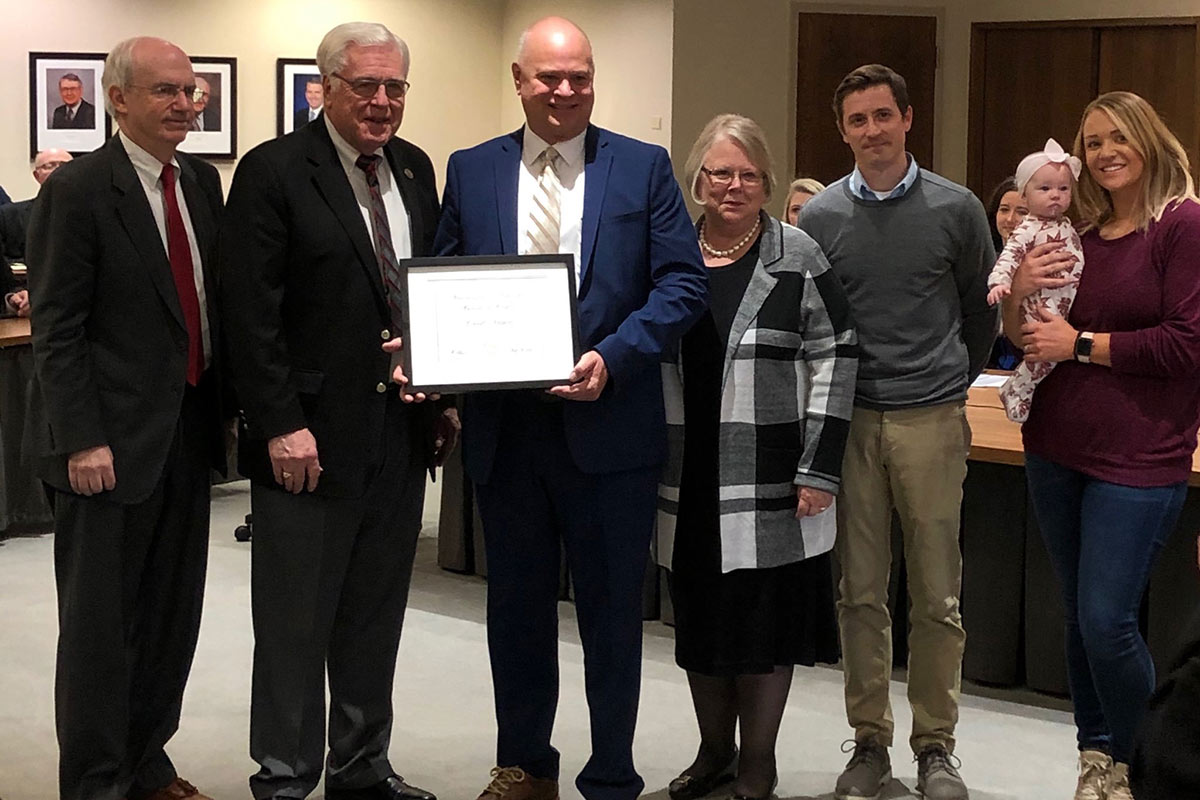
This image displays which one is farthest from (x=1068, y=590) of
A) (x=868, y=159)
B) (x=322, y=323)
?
(x=322, y=323)

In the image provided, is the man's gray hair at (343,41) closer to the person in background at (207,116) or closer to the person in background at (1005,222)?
the person in background at (1005,222)

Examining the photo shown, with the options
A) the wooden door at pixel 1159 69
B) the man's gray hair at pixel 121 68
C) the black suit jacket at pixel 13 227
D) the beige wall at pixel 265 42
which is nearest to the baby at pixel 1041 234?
the man's gray hair at pixel 121 68

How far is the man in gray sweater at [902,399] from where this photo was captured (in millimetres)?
3479

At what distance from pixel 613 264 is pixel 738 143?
39 cm

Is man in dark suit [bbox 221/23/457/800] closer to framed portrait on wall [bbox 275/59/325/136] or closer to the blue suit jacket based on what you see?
the blue suit jacket

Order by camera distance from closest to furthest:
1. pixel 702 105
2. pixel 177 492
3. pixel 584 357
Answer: pixel 584 357, pixel 177 492, pixel 702 105

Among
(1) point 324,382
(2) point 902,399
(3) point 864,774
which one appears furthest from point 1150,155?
(1) point 324,382

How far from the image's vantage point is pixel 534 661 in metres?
3.46

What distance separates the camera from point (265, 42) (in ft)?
34.6

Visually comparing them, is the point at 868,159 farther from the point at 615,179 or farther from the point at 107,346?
the point at 107,346

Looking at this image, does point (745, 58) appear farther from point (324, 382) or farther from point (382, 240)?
point (324, 382)

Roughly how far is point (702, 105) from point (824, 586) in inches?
255

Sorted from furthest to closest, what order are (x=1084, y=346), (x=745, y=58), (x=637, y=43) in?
(x=637, y=43) → (x=745, y=58) → (x=1084, y=346)

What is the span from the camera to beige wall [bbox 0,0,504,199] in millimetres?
9922
